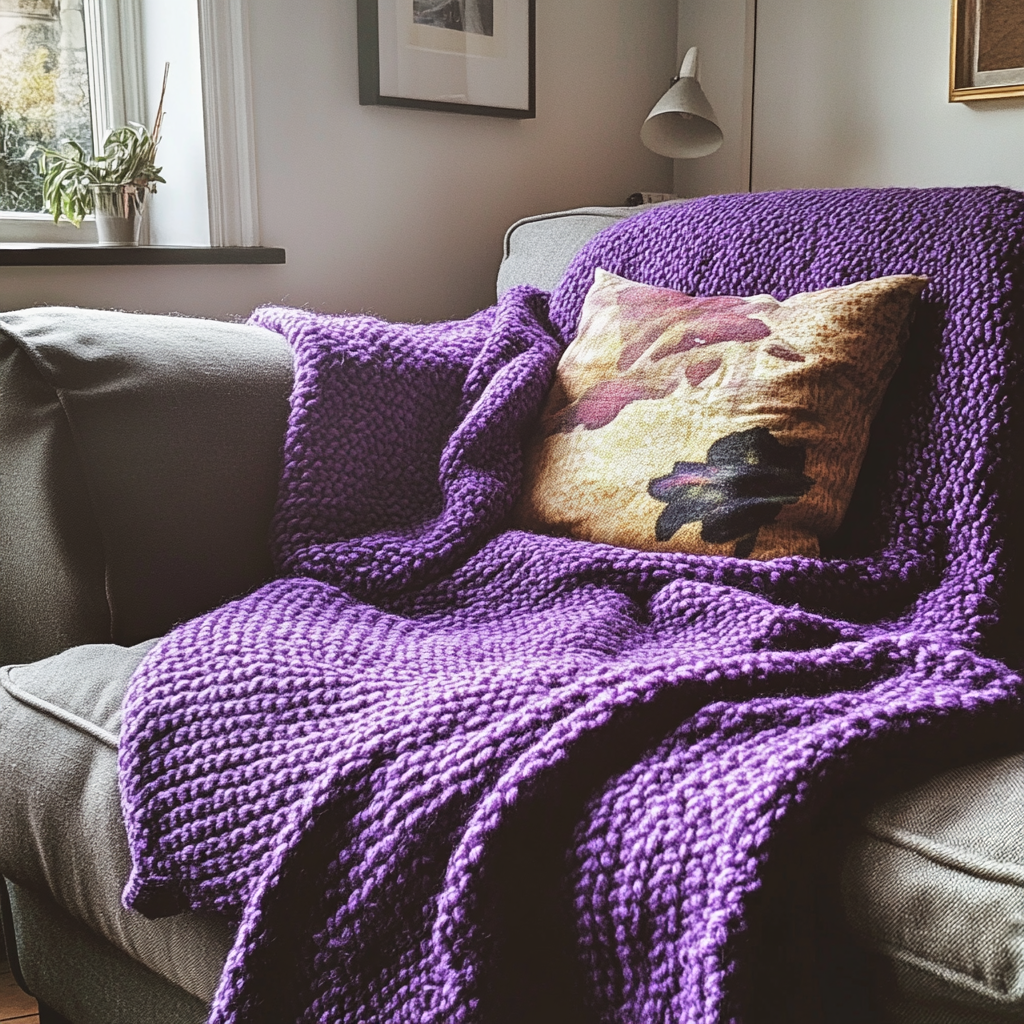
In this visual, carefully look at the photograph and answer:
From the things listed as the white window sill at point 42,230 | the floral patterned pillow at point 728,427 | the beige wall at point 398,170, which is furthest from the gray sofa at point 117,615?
the white window sill at point 42,230

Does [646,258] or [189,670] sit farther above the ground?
[646,258]

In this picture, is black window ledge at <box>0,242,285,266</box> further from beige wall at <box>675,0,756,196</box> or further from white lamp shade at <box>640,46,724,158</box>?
beige wall at <box>675,0,756,196</box>

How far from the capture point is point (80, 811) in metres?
0.83

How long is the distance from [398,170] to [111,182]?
48 centimetres

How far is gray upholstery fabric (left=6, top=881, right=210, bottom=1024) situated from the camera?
856mm

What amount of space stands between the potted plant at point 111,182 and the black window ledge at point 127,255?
0.10 meters

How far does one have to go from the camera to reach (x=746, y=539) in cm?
95

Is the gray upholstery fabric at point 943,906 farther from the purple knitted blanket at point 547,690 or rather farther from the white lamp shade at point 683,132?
the white lamp shade at point 683,132

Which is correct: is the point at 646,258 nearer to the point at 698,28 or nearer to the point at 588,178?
the point at 588,178

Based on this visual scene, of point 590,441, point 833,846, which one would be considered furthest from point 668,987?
point 590,441

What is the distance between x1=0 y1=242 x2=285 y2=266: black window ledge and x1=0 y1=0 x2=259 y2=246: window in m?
0.04

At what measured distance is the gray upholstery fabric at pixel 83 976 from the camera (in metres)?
0.86

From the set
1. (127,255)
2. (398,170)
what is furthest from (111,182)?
(398,170)

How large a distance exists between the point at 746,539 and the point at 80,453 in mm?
592
